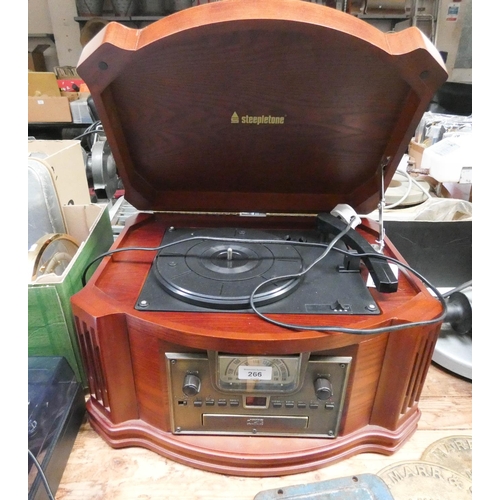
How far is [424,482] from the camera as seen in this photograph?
25.5 inches

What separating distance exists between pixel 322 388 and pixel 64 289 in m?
0.47

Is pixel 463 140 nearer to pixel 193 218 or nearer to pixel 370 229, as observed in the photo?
pixel 370 229

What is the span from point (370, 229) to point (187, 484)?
63 cm

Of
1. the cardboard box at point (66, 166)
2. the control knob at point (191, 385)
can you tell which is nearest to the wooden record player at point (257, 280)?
the control knob at point (191, 385)

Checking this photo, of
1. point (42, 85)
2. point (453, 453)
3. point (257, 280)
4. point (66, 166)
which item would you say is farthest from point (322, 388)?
point (42, 85)

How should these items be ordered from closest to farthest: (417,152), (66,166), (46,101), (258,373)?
(258,373) → (66,166) → (417,152) → (46,101)

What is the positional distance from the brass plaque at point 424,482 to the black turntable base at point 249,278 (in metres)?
0.29

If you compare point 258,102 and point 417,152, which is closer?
point 258,102

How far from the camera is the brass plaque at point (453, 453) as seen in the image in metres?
0.67

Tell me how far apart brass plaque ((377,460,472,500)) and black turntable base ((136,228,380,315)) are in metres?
0.29

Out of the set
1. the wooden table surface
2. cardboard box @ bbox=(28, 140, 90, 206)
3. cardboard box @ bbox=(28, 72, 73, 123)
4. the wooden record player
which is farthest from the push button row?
cardboard box @ bbox=(28, 72, 73, 123)

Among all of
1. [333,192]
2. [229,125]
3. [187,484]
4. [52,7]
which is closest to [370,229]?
[333,192]

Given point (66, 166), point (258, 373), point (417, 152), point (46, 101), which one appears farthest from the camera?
point (46, 101)

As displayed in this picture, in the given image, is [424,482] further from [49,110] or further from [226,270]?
[49,110]
